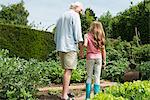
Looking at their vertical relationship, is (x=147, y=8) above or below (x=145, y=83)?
above

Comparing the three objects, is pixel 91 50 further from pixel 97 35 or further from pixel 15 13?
pixel 15 13

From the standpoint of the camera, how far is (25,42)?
14820 mm

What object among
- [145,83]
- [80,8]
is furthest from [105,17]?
[145,83]

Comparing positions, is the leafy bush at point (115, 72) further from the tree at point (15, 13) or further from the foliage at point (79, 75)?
the tree at point (15, 13)

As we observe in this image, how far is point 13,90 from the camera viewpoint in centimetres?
728

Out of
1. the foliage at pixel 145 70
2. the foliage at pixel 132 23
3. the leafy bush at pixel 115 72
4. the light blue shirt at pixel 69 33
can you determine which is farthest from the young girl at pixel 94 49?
the foliage at pixel 132 23

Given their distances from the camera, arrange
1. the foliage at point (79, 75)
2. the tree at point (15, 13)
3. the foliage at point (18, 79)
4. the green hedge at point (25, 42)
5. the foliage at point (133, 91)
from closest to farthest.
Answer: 1. the foliage at point (133, 91)
2. the foliage at point (18, 79)
3. the foliage at point (79, 75)
4. the green hedge at point (25, 42)
5. the tree at point (15, 13)

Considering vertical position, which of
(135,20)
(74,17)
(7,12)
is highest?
(7,12)

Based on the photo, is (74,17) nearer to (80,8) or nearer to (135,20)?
(80,8)

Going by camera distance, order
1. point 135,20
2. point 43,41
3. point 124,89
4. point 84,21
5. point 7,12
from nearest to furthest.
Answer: point 124,89 < point 43,41 < point 135,20 < point 84,21 < point 7,12

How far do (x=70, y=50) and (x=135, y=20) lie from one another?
12591 millimetres

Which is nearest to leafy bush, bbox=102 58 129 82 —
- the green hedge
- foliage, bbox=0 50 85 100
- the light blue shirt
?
the green hedge

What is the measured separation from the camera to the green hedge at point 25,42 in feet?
47.0

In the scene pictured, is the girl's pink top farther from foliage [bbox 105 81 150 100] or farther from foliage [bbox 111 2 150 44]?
foliage [bbox 111 2 150 44]
